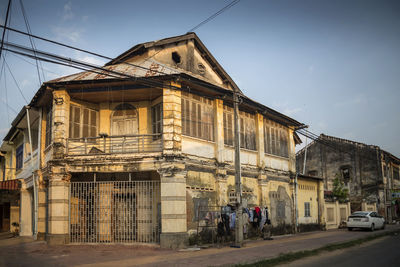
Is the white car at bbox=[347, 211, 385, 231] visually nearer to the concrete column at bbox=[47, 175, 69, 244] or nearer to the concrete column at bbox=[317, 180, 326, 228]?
the concrete column at bbox=[317, 180, 326, 228]

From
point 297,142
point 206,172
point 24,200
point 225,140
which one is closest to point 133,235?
point 206,172

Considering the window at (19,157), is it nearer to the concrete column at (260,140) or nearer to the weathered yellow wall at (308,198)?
the concrete column at (260,140)

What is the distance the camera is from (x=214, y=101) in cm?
1842

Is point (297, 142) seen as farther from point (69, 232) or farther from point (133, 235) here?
point (69, 232)

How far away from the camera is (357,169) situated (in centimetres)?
3953

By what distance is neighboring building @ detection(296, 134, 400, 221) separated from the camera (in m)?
38.0

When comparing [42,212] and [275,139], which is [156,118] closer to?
[42,212]

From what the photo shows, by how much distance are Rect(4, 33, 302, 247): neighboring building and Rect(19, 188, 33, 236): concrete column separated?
9.60 feet

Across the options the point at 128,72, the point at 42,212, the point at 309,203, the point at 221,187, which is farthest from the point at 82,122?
the point at 309,203

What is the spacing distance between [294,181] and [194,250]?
474 inches

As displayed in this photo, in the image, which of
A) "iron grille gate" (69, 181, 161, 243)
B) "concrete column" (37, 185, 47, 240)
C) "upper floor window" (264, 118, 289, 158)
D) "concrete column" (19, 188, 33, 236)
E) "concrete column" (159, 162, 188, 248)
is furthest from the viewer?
"upper floor window" (264, 118, 289, 158)

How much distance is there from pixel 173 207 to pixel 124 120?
5487mm

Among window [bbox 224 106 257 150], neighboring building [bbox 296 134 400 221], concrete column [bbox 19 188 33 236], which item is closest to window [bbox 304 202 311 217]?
window [bbox 224 106 257 150]

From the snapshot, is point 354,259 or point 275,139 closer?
point 354,259
